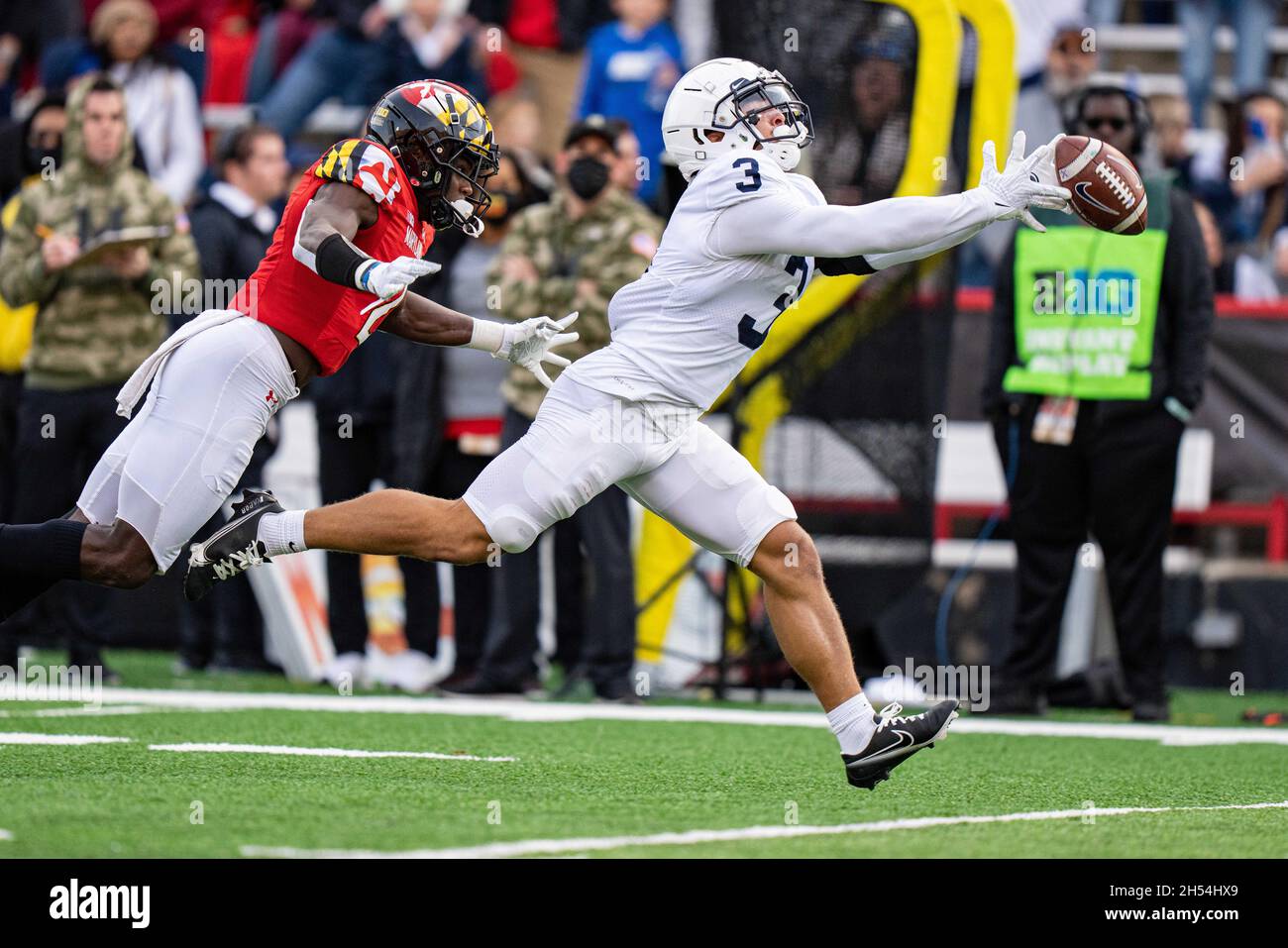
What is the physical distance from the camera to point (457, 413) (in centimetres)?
960

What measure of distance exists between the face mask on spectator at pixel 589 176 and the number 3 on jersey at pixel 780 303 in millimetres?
3285

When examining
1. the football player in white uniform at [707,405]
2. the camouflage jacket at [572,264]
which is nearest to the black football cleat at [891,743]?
the football player in white uniform at [707,405]

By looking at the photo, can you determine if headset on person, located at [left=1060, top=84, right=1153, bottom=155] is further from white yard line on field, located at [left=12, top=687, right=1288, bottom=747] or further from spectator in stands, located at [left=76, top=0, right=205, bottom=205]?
spectator in stands, located at [left=76, top=0, right=205, bottom=205]

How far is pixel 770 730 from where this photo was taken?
7.73 metres

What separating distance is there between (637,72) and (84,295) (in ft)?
12.0

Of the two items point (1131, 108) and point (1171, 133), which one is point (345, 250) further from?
point (1171, 133)

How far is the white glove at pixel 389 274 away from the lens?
18.1 ft

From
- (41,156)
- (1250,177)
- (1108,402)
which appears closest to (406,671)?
(41,156)

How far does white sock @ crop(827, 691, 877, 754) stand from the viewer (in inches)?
220

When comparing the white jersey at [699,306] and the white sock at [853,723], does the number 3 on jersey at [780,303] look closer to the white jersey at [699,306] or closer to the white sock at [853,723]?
the white jersey at [699,306]

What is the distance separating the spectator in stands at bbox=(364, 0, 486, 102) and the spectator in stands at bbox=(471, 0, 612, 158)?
491mm
